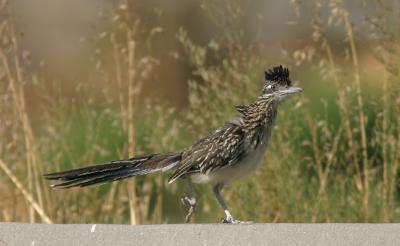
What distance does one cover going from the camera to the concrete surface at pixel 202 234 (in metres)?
4.12

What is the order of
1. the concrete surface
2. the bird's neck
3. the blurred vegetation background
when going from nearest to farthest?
the concrete surface
the bird's neck
the blurred vegetation background

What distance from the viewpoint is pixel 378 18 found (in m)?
5.71

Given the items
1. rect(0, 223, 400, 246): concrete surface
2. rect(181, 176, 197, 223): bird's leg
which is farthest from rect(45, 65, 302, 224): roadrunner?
rect(0, 223, 400, 246): concrete surface

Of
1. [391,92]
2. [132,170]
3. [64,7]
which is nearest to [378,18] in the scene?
[391,92]

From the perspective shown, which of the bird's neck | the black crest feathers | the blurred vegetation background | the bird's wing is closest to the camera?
the bird's wing

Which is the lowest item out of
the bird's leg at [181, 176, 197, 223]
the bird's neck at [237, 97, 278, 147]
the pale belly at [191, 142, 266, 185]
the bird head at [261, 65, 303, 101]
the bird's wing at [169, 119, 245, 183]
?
the bird's leg at [181, 176, 197, 223]

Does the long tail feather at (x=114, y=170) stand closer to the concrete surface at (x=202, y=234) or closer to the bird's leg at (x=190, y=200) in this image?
the bird's leg at (x=190, y=200)

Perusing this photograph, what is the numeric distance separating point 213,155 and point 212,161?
1.3 inches

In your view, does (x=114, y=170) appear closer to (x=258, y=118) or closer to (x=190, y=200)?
(x=190, y=200)

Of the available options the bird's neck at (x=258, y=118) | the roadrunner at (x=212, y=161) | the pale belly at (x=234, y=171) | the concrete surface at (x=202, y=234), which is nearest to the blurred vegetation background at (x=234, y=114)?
the bird's neck at (x=258, y=118)

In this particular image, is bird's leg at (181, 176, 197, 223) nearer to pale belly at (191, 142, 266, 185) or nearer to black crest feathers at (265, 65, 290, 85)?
pale belly at (191, 142, 266, 185)

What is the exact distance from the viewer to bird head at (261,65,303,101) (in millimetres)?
5551

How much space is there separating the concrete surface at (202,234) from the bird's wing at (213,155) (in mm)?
910

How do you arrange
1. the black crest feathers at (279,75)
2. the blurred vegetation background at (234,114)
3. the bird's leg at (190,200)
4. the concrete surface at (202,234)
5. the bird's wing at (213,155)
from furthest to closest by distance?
the blurred vegetation background at (234,114) → the black crest feathers at (279,75) → the bird's wing at (213,155) → the bird's leg at (190,200) → the concrete surface at (202,234)
